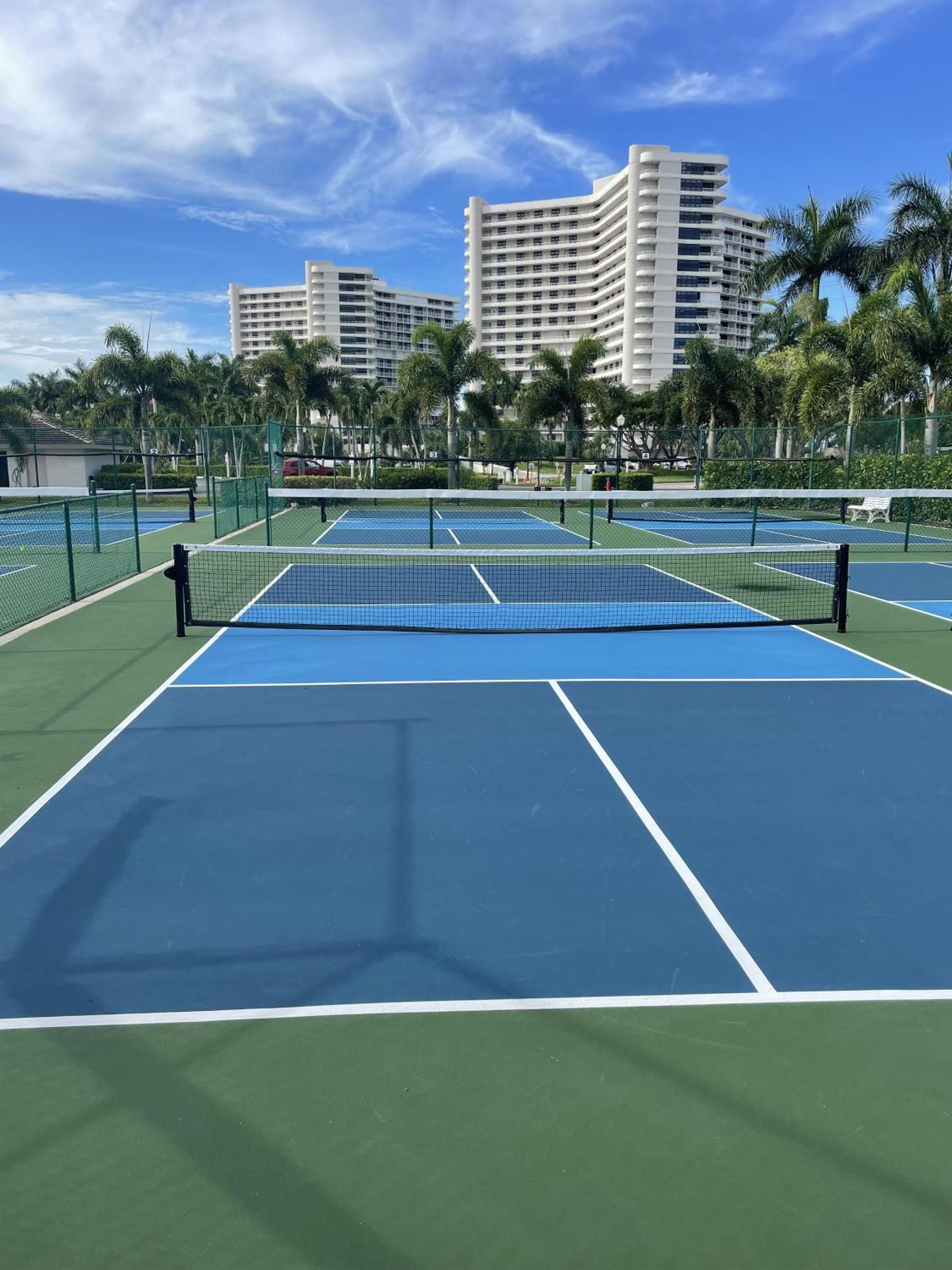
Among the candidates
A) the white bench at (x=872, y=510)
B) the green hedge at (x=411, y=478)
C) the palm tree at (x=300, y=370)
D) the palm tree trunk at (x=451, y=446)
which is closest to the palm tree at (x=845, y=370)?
the white bench at (x=872, y=510)

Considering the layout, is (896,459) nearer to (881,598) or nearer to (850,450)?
(850,450)

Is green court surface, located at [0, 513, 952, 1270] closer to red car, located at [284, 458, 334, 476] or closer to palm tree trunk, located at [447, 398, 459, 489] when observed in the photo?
palm tree trunk, located at [447, 398, 459, 489]

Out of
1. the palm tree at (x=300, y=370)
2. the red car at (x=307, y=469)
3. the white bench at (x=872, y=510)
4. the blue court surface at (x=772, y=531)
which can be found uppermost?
the palm tree at (x=300, y=370)

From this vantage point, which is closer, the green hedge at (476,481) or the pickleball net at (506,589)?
the pickleball net at (506,589)

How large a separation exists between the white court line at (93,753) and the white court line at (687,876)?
4.20m

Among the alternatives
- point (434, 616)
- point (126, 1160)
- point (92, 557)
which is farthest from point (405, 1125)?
point (92, 557)

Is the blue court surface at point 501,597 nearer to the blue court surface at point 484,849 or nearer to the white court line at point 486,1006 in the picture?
the blue court surface at point 484,849

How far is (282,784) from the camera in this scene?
714 centimetres

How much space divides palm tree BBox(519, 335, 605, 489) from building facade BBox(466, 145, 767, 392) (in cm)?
7321

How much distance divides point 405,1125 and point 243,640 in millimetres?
9314

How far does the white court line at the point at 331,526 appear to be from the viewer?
2516 centimetres

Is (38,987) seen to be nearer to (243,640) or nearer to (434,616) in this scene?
(243,640)

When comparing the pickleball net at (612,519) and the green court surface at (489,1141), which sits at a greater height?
the pickleball net at (612,519)

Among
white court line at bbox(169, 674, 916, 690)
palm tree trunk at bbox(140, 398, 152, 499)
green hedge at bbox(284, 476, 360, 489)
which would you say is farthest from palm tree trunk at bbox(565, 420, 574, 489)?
white court line at bbox(169, 674, 916, 690)
